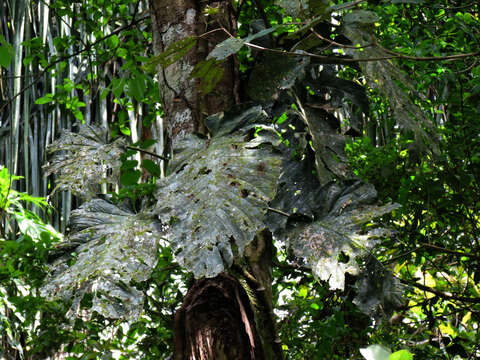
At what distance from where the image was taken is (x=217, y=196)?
99 cm

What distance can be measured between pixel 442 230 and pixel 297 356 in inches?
24.9

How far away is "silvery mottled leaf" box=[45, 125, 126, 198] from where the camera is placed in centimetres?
133

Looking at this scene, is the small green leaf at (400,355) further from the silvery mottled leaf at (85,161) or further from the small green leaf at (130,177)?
the small green leaf at (130,177)

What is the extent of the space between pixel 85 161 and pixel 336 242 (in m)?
0.63

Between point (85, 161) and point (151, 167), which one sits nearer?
point (85, 161)

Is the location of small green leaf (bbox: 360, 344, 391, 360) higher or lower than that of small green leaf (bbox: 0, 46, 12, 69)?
lower

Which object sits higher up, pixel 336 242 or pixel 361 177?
pixel 361 177

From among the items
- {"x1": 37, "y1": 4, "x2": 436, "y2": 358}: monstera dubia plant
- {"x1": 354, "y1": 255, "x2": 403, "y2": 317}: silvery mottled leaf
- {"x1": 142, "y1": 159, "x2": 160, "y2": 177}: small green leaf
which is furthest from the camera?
{"x1": 142, "y1": 159, "x2": 160, "y2": 177}: small green leaf

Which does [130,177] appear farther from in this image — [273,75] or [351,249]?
[351,249]

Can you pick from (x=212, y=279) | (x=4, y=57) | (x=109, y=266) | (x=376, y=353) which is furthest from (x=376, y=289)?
(x=4, y=57)

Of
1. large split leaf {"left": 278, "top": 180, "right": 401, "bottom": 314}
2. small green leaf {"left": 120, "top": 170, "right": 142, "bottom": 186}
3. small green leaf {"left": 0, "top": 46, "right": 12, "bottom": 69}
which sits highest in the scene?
small green leaf {"left": 0, "top": 46, "right": 12, "bottom": 69}

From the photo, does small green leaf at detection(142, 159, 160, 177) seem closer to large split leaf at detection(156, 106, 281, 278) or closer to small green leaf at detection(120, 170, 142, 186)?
small green leaf at detection(120, 170, 142, 186)

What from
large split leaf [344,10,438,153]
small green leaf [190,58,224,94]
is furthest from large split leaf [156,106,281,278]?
large split leaf [344,10,438,153]

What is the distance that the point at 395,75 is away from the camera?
1.19 meters
